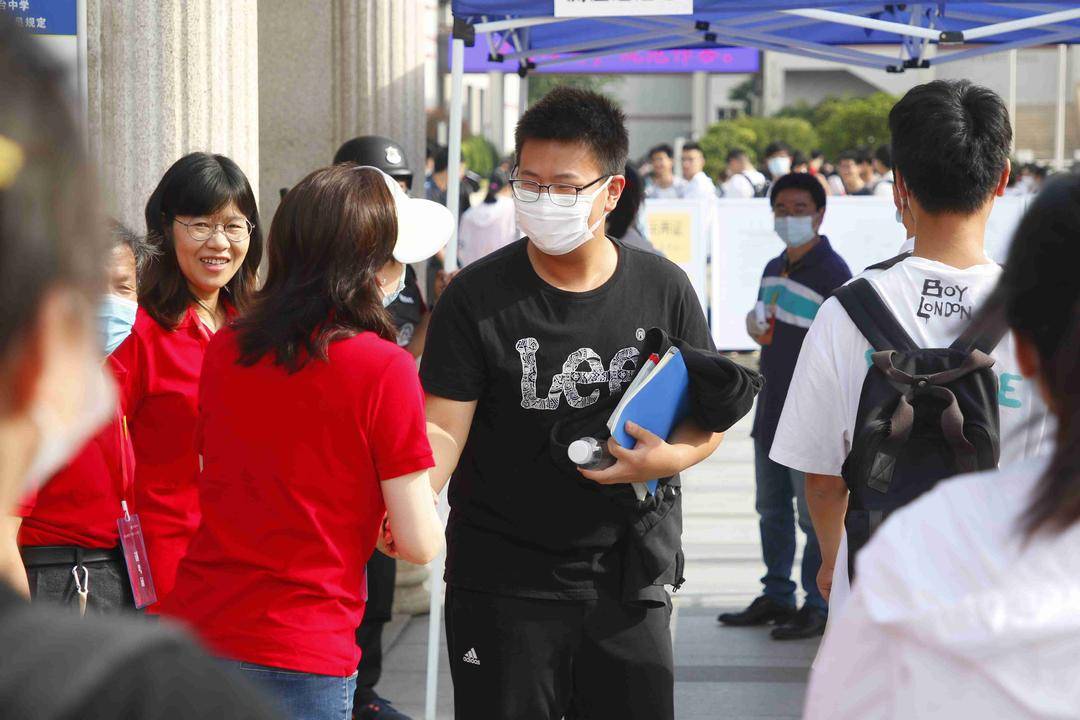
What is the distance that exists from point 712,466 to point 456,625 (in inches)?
288

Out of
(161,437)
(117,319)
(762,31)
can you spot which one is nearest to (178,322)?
(161,437)

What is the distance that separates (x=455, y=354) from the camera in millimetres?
3217

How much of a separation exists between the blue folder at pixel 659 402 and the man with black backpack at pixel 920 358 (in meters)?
0.29

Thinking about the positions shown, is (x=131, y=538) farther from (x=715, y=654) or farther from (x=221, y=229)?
(x=715, y=654)

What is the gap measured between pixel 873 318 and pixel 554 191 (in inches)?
36.5

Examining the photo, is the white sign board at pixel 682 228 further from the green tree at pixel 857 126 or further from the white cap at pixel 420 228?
the green tree at pixel 857 126

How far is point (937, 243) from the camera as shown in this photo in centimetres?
285

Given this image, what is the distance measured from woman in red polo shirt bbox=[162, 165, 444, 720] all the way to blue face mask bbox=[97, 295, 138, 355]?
50cm

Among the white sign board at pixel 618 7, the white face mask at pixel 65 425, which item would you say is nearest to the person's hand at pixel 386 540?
the white face mask at pixel 65 425

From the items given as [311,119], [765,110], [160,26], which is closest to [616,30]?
[311,119]

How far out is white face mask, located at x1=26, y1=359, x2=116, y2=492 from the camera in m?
1.03

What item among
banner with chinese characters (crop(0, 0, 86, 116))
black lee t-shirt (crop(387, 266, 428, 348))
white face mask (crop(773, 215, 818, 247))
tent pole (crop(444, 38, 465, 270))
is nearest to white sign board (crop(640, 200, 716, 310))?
white face mask (crop(773, 215, 818, 247))

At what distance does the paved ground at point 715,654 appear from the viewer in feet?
17.6

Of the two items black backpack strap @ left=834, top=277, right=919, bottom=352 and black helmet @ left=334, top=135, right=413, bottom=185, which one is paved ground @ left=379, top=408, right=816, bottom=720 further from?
black backpack strap @ left=834, top=277, right=919, bottom=352
